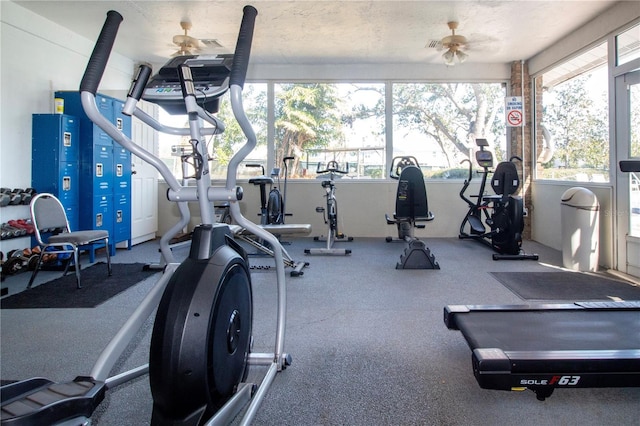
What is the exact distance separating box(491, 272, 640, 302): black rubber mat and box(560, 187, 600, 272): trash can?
0.23 meters

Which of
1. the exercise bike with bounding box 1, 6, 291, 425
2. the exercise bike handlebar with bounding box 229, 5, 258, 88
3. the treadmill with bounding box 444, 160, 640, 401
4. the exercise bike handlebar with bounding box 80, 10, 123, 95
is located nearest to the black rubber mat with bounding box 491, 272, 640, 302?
the treadmill with bounding box 444, 160, 640, 401

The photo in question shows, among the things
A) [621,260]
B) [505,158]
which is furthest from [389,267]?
[505,158]

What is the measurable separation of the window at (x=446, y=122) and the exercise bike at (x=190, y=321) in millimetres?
5211

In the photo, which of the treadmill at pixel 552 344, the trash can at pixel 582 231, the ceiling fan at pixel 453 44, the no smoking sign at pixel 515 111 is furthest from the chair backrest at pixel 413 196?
the no smoking sign at pixel 515 111

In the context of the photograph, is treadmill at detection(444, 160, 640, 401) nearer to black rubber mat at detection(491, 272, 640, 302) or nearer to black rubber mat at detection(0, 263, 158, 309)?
black rubber mat at detection(491, 272, 640, 302)

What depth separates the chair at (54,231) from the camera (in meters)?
3.35

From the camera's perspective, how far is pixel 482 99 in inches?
245

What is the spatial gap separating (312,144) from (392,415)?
17.4ft

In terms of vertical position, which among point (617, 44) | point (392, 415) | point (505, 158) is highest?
point (617, 44)

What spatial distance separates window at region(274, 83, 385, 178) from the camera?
6328mm

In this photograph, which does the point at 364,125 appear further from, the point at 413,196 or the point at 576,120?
the point at 576,120

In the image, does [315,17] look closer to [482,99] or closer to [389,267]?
[389,267]

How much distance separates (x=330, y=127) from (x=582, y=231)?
398 centimetres

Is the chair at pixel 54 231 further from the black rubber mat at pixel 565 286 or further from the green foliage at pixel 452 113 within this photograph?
the green foliage at pixel 452 113
